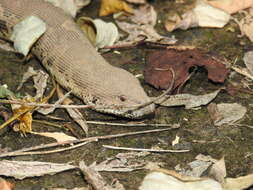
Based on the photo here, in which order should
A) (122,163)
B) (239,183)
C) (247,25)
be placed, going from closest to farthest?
1. (239,183)
2. (122,163)
3. (247,25)

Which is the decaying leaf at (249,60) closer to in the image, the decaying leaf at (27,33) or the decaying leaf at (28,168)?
the decaying leaf at (27,33)

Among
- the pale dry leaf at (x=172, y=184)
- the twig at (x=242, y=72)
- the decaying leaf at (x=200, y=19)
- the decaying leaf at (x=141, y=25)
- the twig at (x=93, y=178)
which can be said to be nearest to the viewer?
the pale dry leaf at (x=172, y=184)

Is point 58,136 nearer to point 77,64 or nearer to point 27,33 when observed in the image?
point 77,64

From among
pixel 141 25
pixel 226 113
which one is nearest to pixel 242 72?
pixel 226 113

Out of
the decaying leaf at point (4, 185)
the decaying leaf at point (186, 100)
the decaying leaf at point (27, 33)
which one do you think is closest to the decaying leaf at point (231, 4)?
the decaying leaf at point (186, 100)

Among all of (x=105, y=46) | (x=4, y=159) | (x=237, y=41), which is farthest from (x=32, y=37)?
(x=237, y=41)

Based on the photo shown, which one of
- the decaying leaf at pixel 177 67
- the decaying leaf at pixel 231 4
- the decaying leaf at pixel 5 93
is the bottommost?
the decaying leaf at pixel 177 67

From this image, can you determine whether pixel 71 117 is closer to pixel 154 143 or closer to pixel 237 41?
pixel 154 143
